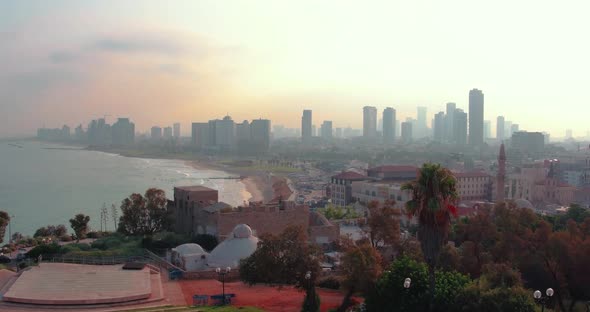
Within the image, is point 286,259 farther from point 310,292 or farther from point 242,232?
point 242,232

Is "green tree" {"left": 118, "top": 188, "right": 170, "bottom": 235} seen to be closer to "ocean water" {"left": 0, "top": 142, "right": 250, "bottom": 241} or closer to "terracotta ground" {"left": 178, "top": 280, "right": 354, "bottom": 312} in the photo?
"terracotta ground" {"left": 178, "top": 280, "right": 354, "bottom": 312}

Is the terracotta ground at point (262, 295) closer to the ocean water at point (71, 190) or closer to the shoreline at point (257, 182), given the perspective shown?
the shoreline at point (257, 182)

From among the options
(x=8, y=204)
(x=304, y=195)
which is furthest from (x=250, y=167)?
(x=8, y=204)

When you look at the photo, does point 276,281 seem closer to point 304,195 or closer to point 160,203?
point 160,203

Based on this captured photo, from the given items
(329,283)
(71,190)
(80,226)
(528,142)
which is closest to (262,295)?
(329,283)

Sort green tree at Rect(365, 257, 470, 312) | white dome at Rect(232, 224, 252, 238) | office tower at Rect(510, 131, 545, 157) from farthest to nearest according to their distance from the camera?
office tower at Rect(510, 131, 545, 157)
white dome at Rect(232, 224, 252, 238)
green tree at Rect(365, 257, 470, 312)

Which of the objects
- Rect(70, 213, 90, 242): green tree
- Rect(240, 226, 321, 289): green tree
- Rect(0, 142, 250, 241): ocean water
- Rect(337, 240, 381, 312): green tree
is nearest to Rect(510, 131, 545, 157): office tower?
Rect(0, 142, 250, 241): ocean water
